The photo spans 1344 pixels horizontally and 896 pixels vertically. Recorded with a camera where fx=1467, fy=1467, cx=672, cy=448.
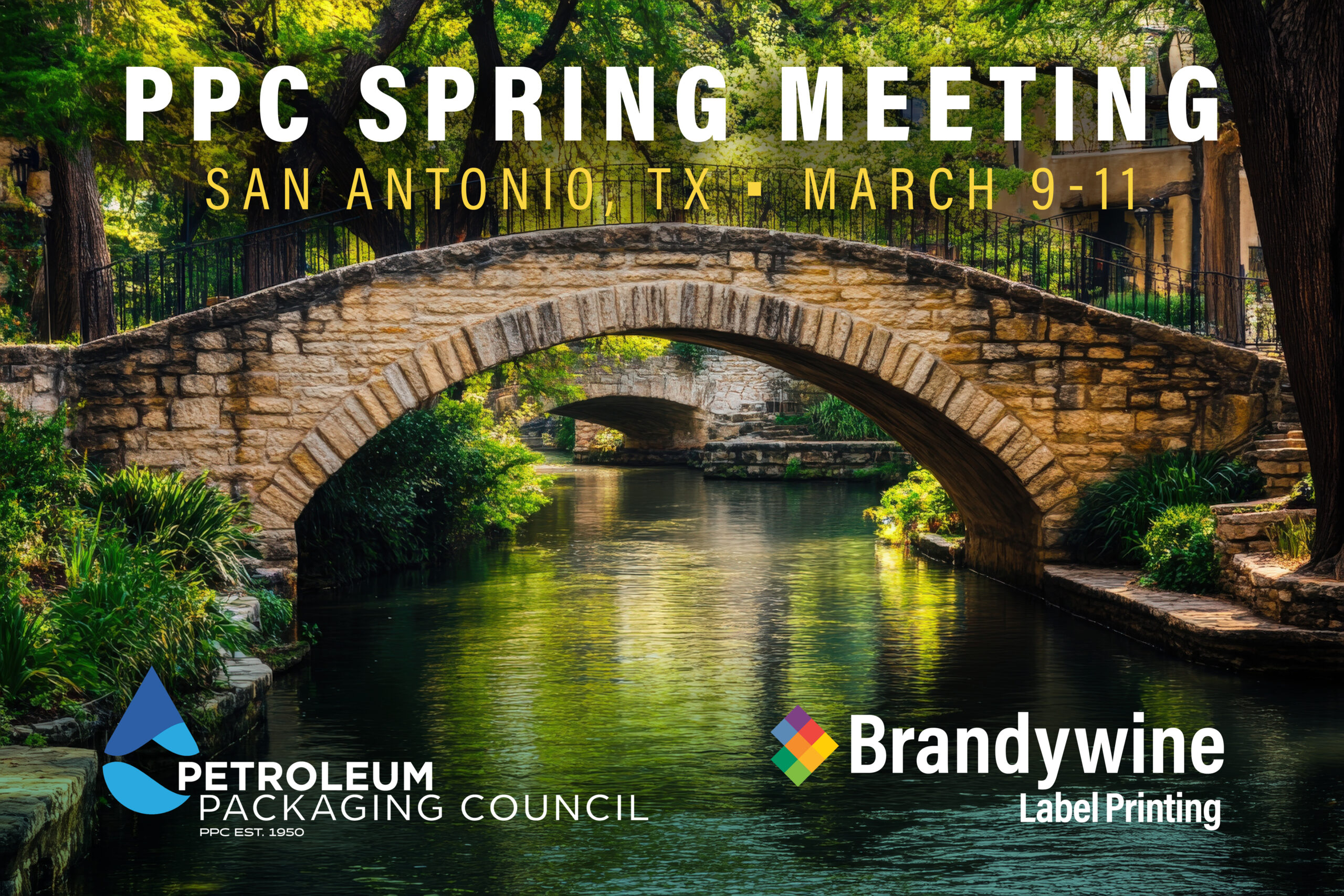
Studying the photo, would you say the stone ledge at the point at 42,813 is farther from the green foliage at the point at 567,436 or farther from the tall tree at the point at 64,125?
the green foliage at the point at 567,436

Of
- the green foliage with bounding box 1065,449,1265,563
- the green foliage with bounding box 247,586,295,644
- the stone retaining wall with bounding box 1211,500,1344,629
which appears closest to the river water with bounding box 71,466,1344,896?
the green foliage with bounding box 247,586,295,644

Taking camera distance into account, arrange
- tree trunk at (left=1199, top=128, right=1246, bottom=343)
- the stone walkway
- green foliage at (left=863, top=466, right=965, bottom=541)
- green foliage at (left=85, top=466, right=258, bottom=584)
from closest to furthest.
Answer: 1. the stone walkway
2. green foliage at (left=85, top=466, right=258, bottom=584)
3. green foliage at (left=863, top=466, right=965, bottom=541)
4. tree trunk at (left=1199, top=128, right=1246, bottom=343)

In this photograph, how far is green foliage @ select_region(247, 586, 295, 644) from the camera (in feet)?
34.0

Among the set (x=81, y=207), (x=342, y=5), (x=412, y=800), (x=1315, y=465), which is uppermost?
(x=342, y=5)

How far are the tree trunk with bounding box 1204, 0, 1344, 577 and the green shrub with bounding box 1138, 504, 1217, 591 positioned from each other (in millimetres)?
1177

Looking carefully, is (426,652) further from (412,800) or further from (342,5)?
(342,5)

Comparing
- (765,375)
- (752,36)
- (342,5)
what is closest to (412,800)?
(342,5)

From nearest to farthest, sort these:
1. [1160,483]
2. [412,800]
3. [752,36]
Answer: [412,800]
[1160,483]
[752,36]

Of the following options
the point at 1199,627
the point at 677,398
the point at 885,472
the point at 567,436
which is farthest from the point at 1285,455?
the point at 567,436

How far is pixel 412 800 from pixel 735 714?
2434 mm

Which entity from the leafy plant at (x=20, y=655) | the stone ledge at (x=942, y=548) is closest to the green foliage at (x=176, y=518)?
the leafy plant at (x=20, y=655)

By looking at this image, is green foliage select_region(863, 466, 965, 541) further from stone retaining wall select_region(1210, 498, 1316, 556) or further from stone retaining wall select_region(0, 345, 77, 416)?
stone retaining wall select_region(0, 345, 77, 416)

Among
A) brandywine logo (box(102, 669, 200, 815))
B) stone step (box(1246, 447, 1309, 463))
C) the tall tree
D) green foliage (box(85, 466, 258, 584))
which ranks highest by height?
the tall tree

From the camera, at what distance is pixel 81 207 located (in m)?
14.0
